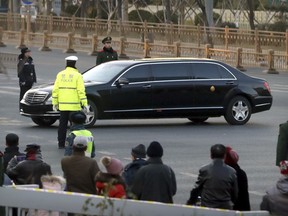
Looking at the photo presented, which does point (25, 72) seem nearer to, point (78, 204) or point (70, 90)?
point (70, 90)

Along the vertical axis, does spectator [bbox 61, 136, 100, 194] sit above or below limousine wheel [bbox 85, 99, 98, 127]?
above

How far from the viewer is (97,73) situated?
23.5 metres

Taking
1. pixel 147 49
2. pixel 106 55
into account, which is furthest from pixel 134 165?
pixel 147 49

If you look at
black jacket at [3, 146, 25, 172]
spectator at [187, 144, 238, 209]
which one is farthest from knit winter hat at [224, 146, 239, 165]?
black jacket at [3, 146, 25, 172]

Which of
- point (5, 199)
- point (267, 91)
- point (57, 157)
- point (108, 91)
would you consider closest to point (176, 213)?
point (5, 199)

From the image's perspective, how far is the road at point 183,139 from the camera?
653 inches

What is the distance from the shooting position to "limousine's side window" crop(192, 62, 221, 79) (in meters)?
23.8

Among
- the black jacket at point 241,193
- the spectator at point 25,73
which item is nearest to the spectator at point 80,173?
the black jacket at point 241,193

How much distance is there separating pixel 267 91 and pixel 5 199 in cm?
1666

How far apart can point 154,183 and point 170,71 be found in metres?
13.2

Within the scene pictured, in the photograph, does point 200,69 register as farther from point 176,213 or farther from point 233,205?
point 176,213

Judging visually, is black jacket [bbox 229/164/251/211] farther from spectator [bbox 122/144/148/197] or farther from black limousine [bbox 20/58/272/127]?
black limousine [bbox 20/58/272/127]

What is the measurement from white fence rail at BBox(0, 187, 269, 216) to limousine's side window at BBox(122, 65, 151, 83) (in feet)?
48.4

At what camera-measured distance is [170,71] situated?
23.6 meters
